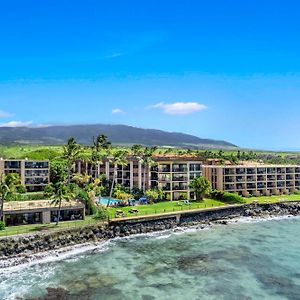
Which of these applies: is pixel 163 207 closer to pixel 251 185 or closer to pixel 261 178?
pixel 251 185

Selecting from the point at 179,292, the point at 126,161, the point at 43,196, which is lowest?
the point at 179,292

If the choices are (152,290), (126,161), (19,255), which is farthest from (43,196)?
(152,290)

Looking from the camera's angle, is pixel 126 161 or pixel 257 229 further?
pixel 126 161

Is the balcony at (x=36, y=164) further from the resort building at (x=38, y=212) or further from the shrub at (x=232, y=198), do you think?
the shrub at (x=232, y=198)

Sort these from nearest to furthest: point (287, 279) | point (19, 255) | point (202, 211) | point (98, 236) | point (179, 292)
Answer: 1. point (179, 292)
2. point (287, 279)
3. point (19, 255)
4. point (98, 236)
5. point (202, 211)

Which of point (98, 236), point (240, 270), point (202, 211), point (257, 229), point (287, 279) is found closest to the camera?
point (287, 279)

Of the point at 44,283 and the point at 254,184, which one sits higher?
the point at 254,184

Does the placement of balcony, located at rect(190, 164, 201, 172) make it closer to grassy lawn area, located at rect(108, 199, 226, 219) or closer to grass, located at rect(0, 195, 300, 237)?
grass, located at rect(0, 195, 300, 237)

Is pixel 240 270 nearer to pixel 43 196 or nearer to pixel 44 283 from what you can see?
pixel 44 283

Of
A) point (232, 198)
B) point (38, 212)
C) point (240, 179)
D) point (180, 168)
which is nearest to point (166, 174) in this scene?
point (180, 168)
